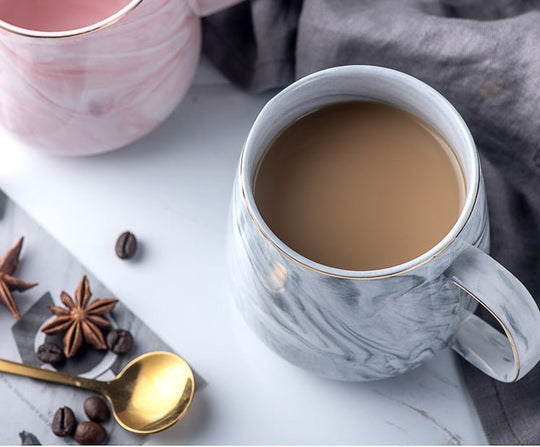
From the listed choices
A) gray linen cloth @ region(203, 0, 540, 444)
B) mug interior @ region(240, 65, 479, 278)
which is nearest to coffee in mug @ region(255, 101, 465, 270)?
mug interior @ region(240, 65, 479, 278)

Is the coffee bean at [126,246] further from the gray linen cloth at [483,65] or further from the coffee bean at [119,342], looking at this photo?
the gray linen cloth at [483,65]

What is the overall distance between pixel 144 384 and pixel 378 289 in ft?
1.12

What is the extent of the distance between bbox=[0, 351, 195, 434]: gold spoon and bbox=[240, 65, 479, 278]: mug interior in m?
0.26

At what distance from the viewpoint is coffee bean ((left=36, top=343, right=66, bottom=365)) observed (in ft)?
2.96

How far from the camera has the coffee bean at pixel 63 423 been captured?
0.87 meters

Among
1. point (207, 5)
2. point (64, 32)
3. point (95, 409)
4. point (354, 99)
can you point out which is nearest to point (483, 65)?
point (354, 99)

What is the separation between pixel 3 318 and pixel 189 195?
247mm

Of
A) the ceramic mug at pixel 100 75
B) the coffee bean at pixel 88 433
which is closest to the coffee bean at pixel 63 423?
the coffee bean at pixel 88 433

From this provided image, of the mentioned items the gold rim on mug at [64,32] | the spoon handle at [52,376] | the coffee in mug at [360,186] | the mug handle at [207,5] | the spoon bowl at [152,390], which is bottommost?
the spoon bowl at [152,390]

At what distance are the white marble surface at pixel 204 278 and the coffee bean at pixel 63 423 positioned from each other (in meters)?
0.09

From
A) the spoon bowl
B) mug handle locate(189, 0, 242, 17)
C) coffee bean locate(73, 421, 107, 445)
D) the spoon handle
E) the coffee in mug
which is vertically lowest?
the spoon bowl

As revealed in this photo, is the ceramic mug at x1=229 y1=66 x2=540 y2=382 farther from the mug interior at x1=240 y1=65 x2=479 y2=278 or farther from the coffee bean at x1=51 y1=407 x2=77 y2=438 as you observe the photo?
the coffee bean at x1=51 y1=407 x2=77 y2=438

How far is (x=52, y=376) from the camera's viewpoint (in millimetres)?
894

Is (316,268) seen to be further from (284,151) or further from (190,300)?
(190,300)
